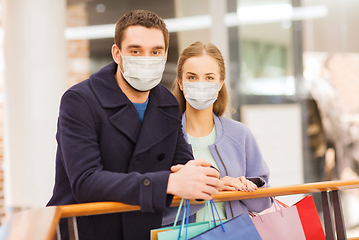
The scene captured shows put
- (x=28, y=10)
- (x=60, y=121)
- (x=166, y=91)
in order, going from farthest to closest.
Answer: (x=28, y=10) < (x=166, y=91) < (x=60, y=121)

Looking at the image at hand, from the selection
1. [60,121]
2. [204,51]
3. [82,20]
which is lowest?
[60,121]

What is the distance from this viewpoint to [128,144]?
131 centimetres

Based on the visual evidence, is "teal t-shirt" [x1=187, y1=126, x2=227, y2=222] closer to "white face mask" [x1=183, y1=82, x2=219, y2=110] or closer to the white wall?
"white face mask" [x1=183, y1=82, x2=219, y2=110]

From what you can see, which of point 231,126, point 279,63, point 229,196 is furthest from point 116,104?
point 279,63

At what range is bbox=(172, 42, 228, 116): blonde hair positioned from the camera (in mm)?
1730

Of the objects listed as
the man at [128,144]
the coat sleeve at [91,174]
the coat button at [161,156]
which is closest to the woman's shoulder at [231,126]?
the man at [128,144]

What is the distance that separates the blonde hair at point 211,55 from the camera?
Result: 5.68 ft

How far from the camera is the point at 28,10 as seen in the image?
10.4ft

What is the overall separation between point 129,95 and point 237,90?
2983mm

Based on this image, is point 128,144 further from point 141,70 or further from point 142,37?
point 142,37

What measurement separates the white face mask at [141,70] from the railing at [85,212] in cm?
49

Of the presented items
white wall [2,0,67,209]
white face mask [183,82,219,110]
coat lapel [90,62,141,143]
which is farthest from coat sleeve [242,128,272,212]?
white wall [2,0,67,209]

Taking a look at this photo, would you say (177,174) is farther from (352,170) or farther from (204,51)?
(352,170)

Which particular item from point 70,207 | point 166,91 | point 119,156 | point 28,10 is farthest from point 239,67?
point 70,207
